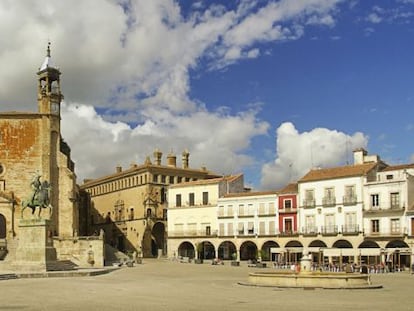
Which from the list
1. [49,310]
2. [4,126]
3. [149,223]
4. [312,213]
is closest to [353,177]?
[312,213]

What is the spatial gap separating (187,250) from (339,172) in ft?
72.5

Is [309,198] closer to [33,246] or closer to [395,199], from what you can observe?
[395,199]

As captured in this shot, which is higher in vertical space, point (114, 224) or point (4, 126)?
point (4, 126)

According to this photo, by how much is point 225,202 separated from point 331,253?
705 inches

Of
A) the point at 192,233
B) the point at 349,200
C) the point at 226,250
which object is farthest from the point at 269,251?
the point at 349,200

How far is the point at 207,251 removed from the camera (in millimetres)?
72438

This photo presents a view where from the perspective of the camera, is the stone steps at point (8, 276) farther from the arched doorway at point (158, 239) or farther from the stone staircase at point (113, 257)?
the arched doorway at point (158, 239)

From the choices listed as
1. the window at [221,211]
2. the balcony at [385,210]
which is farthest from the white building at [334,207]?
the window at [221,211]

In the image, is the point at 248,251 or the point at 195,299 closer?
the point at 195,299

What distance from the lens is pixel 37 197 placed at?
136ft

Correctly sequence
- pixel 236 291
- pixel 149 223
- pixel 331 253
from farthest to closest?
pixel 149 223 → pixel 331 253 → pixel 236 291

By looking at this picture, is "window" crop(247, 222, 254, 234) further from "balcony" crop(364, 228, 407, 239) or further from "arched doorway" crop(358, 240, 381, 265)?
"balcony" crop(364, 228, 407, 239)

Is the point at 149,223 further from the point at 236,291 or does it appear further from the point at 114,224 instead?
the point at 236,291

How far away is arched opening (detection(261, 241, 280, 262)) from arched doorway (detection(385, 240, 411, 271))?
12653mm
